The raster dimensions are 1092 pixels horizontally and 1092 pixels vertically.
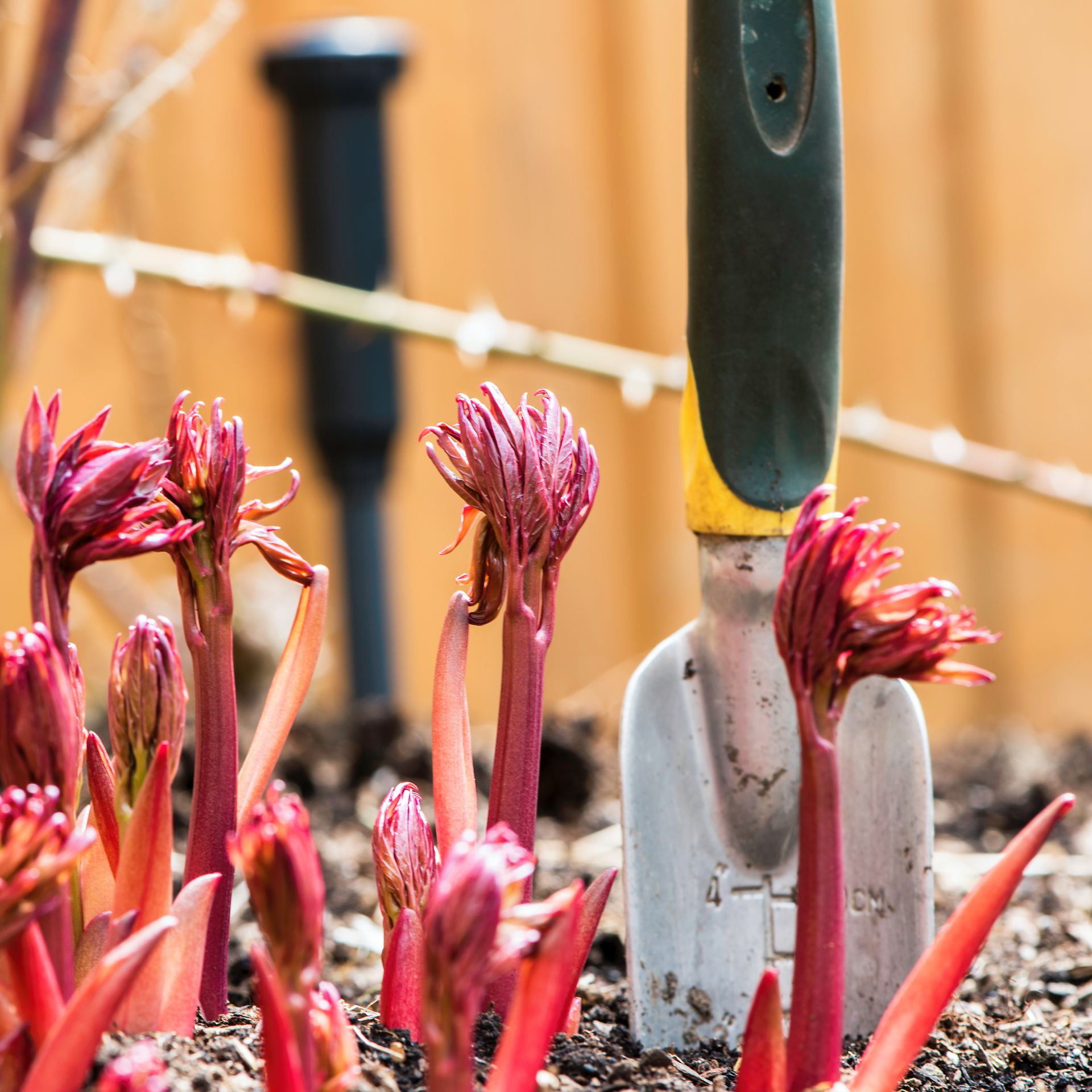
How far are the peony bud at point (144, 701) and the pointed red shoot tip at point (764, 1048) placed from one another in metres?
0.18

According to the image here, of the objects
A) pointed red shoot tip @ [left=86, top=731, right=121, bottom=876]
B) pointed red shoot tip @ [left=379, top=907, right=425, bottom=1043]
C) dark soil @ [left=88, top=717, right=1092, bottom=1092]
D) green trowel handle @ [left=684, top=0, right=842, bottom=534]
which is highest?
green trowel handle @ [left=684, top=0, right=842, bottom=534]

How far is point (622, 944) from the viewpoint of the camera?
0.71 metres

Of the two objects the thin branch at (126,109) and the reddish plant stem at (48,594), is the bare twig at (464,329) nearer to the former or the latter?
the thin branch at (126,109)

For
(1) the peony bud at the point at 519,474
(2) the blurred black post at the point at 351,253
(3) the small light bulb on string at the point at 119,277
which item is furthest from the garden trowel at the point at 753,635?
(2) the blurred black post at the point at 351,253

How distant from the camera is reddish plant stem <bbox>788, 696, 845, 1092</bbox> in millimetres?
377

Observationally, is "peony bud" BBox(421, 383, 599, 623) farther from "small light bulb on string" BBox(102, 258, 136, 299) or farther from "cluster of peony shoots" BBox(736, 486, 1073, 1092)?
"small light bulb on string" BBox(102, 258, 136, 299)

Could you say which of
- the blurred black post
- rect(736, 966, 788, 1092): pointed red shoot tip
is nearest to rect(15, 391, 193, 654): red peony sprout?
rect(736, 966, 788, 1092): pointed red shoot tip

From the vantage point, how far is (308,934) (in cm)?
32

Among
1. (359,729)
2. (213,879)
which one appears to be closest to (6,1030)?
(213,879)

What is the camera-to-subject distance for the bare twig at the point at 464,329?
0.97m

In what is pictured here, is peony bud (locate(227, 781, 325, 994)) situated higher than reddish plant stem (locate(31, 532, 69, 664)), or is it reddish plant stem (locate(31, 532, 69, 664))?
reddish plant stem (locate(31, 532, 69, 664))

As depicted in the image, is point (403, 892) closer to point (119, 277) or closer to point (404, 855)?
point (404, 855)

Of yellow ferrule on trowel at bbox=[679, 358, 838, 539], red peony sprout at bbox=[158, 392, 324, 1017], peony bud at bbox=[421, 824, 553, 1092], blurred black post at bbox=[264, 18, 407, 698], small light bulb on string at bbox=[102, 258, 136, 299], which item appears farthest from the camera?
blurred black post at bbox=[264, 18, 407, 698]

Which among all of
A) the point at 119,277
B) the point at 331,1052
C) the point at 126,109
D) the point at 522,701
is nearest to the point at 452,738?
the point at 522,701
